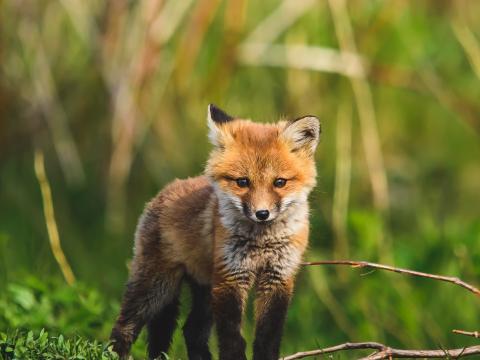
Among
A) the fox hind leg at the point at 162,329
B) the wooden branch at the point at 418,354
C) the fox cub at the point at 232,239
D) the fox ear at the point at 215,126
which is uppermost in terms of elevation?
the fox ear at the point at 215,126

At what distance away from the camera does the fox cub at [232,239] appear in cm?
486

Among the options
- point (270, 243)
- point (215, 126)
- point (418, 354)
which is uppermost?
point (215, 126)

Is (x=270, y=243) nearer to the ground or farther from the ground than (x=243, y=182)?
nearer to the ground

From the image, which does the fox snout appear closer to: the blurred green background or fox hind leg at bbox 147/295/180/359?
fox hind leg at bbox 147/295/180/359

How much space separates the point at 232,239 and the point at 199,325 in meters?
0.70

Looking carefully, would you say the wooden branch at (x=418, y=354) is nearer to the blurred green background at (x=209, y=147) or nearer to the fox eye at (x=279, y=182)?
the fox eye at (x=279, y=182)

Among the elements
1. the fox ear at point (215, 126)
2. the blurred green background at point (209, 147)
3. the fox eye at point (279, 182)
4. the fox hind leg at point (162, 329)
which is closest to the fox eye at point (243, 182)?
the fox eye at point (279, 182)

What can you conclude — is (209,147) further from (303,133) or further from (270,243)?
(270,243)

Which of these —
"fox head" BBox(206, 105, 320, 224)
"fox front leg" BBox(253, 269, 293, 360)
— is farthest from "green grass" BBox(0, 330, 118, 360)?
→ "fox head" BBox(206, 105, 320, 224)

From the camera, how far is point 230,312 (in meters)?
4.84

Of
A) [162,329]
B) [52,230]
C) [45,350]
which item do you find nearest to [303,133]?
[162,329]

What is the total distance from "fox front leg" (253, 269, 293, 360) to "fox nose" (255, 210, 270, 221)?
0.38 metres

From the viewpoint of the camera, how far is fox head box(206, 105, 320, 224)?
4828 millimetres

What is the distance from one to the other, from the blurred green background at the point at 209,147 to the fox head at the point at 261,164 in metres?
1.49
